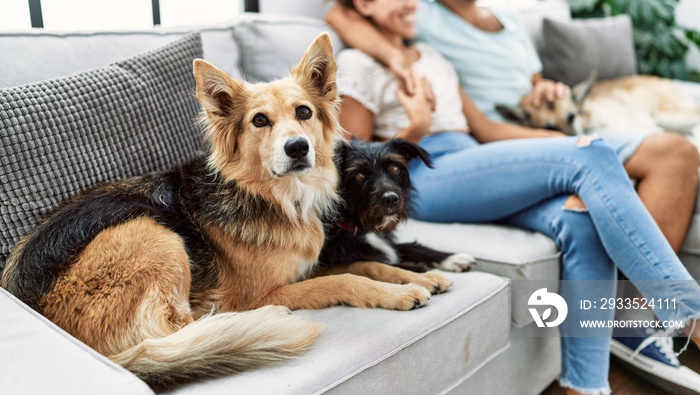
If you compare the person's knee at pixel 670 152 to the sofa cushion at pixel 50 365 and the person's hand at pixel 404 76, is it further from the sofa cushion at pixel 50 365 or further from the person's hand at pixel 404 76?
the sofa cushion at pixel 50 365

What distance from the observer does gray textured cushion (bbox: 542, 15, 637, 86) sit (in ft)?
11.1

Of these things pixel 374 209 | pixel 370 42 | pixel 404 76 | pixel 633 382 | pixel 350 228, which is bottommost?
pixel 633 382

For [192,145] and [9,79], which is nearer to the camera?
[9,79]

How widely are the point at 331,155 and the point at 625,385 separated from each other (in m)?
1.40

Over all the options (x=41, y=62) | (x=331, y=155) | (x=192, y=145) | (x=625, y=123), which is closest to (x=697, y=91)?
(x=625, y=123)

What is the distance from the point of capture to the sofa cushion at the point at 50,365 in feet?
2.85

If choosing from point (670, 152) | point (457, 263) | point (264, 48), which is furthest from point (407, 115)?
point (670, 152)

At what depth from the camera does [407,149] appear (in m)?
1.77

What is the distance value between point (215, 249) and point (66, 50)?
814 mm

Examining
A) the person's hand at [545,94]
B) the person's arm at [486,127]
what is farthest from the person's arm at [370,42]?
the person's hand at [545,94]

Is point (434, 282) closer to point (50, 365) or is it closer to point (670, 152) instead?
point (50, 365)

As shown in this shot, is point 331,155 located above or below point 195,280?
above

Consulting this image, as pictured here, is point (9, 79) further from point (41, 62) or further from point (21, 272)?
point (21, 272)

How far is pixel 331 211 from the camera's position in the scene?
5.24 feet
